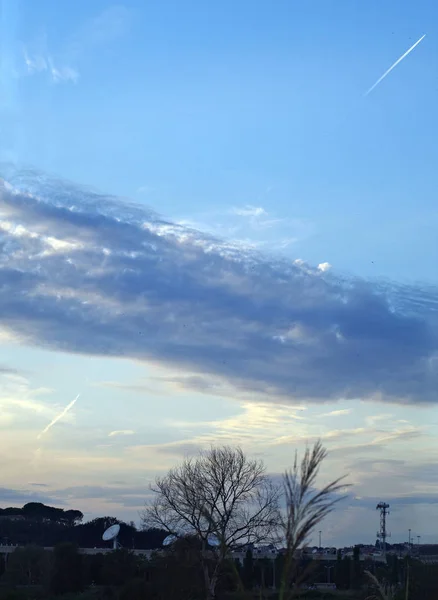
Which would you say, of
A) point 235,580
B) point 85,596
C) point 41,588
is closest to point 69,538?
point 41,588

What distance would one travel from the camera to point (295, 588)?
16.5 ft

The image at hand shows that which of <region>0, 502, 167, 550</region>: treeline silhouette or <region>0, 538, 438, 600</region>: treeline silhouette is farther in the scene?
<region>0, 502, 167, 550</region>: treeline silhouette

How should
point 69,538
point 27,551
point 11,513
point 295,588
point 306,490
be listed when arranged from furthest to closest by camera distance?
point 11,513
point 69,538
point 27,551
point 295,588
point 306,490

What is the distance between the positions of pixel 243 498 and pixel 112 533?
990 inches

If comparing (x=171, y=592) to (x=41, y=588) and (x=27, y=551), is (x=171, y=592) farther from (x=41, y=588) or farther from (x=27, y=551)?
(x=27, y=551)

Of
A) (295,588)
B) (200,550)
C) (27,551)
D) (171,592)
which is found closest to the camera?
(295,588)

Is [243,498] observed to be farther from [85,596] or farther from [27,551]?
[27,551]

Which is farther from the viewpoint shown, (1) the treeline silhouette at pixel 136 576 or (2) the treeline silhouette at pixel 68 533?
(2) the treeline silhouette at pixel 68 533

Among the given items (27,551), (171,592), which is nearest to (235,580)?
(171,592)

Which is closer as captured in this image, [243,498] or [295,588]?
[295,588]

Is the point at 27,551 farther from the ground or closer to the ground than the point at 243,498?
closer to the ground

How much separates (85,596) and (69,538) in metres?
51.4

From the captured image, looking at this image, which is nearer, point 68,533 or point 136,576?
point 136,576

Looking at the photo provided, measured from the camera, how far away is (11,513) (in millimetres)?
118312
